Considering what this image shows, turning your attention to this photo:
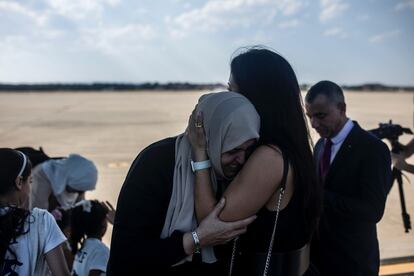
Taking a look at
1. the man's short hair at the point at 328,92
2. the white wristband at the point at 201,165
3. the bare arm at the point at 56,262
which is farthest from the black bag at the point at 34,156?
the white wristband at the point at 201,165

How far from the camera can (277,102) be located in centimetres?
166

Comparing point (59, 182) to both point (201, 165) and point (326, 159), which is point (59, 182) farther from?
point (201, 165)

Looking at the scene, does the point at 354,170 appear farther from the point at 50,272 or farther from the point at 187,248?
the point at 50,272

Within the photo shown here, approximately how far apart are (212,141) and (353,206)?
1297 mm

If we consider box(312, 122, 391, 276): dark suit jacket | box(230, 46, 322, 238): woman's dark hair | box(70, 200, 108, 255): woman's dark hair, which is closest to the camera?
box(230, 46, 322, 238): woman's dark hair

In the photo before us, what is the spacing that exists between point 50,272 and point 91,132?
15.3 meters

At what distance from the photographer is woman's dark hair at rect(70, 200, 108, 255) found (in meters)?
3.07

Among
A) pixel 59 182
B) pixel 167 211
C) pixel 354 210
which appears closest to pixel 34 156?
pixel 59 182

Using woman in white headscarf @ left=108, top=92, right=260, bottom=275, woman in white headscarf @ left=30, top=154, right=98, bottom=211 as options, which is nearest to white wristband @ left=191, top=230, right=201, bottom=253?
woman in white headscarf @ left=108, top=92, right=260, bottom=275

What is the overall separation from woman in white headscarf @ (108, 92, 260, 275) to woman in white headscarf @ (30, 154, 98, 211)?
194 centimetres

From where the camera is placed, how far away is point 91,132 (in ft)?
55.7

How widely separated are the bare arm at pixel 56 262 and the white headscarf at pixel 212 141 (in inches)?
27.9

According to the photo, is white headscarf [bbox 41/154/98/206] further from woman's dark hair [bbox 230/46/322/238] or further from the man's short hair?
woman's dark hair [bbox 230/46/322/238]

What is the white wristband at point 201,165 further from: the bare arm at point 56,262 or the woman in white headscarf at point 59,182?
the woman in white headscarf at point 59,182
